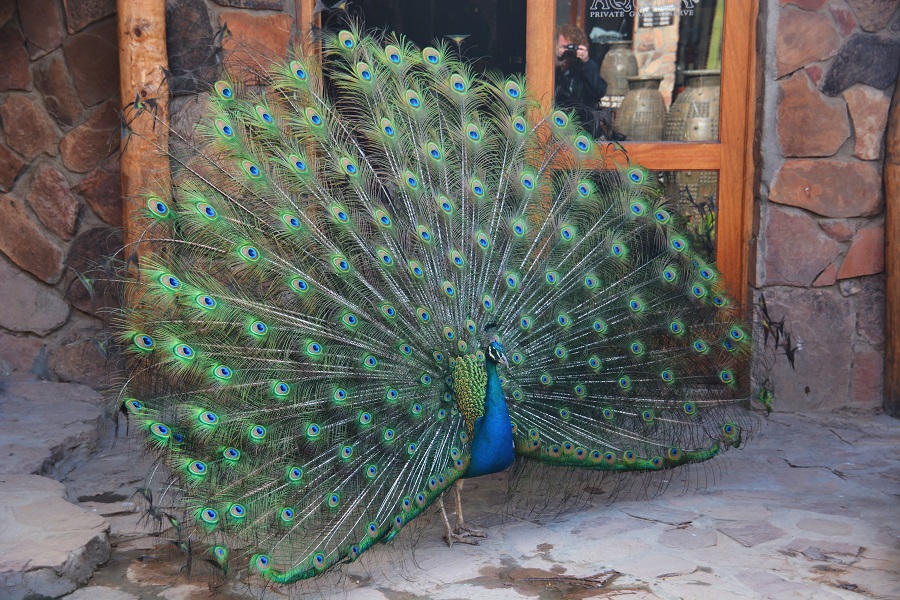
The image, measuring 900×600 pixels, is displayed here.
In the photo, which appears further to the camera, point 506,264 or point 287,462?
point 506,264

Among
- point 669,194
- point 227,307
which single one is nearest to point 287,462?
point 227,307

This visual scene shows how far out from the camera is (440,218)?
151 inches

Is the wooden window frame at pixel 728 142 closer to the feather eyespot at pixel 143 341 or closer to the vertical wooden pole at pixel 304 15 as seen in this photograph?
the vertical wooden pole at pixel 304 15

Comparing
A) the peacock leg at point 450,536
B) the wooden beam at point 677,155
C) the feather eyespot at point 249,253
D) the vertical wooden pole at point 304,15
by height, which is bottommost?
the peacock leg at point 450,536

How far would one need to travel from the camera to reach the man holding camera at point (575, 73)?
5312 mm

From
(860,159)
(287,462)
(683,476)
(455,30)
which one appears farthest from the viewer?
(455,30)

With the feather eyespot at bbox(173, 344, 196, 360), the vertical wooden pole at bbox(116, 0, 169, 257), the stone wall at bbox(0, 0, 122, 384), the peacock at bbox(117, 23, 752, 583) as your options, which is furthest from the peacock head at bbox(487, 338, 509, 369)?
the stone wall at bbox(0, 0, 122, 384)

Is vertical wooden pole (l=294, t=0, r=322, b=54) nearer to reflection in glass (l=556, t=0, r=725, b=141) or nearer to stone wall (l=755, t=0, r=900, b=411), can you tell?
reflection in glass (l=556, t=0, r=725, b=141)

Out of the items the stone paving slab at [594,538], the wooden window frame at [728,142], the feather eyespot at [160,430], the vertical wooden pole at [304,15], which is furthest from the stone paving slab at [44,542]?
the wooden window frame at [728,142]

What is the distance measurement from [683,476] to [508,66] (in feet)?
7.89

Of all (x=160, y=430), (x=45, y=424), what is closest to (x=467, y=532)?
(x=160, y=430)

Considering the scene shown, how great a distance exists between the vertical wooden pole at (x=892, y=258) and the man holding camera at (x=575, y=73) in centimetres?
149

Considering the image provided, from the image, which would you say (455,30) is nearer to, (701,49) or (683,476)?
(701,49)

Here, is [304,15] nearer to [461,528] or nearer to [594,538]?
[461,528]
